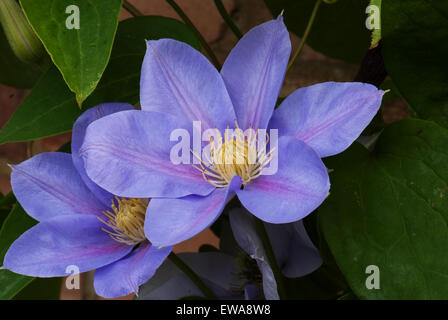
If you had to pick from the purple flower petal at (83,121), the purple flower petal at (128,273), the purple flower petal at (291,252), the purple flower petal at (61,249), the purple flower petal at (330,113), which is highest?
the purple flower petal at (83,121)

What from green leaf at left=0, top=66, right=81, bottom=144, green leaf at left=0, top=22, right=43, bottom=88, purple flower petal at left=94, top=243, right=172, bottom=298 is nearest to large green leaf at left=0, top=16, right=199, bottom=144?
green leaf at left=0, top=66, right=81, bottom=144

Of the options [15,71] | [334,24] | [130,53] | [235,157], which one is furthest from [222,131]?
[15,71]

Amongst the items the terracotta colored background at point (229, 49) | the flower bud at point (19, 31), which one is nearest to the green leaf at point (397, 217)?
the flower bud at point (19, 31)

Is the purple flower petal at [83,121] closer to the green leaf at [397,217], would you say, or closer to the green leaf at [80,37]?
the green leaf at [80,37]

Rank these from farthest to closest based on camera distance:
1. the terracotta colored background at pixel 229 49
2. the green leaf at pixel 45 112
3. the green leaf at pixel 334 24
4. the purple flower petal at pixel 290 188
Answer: the terracotta colored background at pixel 229 49
the green leaf at pixel 334 24
the green leaf at pixel 45 112
the purple flower petal at pixel 290 188

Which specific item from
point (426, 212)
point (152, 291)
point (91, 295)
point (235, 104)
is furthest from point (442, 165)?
point (91, 295)
